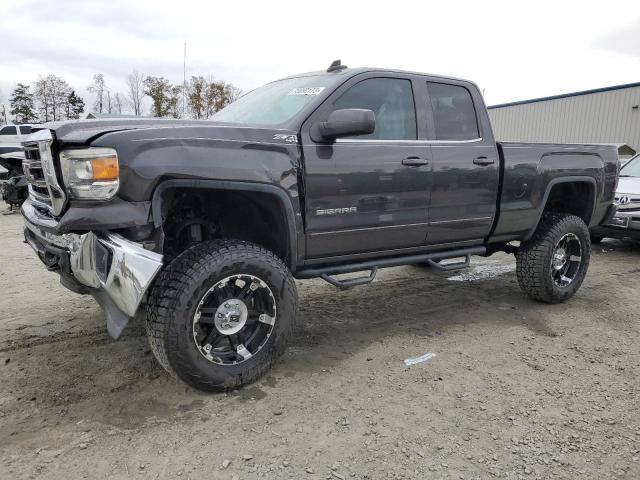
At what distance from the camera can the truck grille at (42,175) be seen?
2670mm

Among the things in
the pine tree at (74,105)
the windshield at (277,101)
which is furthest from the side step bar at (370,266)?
the pine tree at (74,105)

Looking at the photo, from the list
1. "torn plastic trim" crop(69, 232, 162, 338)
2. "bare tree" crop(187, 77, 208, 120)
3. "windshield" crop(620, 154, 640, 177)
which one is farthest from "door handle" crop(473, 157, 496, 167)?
"bare tree" crop(187, 77, 208, 120)

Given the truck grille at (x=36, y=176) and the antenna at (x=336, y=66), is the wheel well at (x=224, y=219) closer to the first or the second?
the truck grille at (x=36, y=176)

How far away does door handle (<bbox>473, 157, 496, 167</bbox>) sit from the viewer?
13.4 feet

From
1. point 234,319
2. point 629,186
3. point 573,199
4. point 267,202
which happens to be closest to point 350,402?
point 234,319

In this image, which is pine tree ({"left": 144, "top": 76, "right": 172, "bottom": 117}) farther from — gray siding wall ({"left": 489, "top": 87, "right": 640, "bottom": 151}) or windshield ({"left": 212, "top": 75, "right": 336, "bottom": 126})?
windshield ({"left": 212, "top": 75, "right": 336, "bottom": 126})

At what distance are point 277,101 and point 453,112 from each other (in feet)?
5.08

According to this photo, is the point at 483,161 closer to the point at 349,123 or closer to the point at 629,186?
the point at 349,123

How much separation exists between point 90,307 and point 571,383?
12.9ft

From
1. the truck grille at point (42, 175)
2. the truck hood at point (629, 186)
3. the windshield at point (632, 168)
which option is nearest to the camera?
the truck grille at point (42, 175)

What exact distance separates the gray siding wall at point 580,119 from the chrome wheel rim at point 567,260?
1602 centimetres

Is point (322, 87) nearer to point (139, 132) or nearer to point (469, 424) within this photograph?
point (139, 132)

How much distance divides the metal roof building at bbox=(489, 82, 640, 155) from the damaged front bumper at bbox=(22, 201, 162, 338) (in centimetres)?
1951

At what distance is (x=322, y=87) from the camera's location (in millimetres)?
3486
